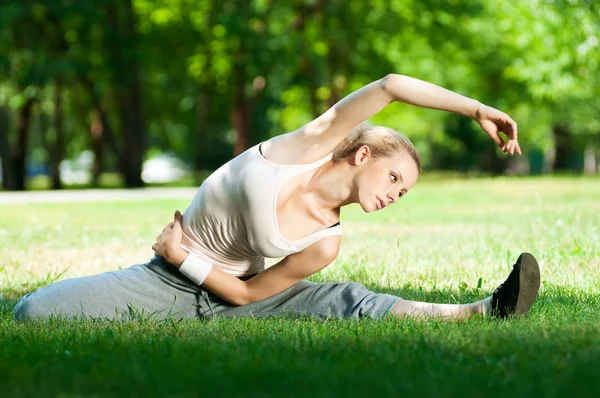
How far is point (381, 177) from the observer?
4.91m

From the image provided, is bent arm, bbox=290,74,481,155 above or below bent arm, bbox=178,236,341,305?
above

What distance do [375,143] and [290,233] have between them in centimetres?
65

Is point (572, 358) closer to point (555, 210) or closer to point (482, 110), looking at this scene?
point (482, 110)

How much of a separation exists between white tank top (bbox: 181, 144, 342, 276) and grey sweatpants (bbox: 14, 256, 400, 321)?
0.22 meters

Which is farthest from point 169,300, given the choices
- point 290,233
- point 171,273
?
point 290,233

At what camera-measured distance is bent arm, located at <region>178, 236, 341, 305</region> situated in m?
4.98

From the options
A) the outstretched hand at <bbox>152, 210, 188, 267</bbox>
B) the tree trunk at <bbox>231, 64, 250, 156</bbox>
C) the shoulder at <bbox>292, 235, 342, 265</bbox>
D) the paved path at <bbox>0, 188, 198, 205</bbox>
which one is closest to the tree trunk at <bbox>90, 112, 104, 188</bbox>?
the tree trunk at <bbox>231, 64, 250, 156</bbox>

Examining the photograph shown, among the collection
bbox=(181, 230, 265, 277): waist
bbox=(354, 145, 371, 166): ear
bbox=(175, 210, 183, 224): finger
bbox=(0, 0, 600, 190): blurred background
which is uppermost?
bbox=(0, 0, 600, 190): blurred background

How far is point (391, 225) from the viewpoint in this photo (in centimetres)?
1211

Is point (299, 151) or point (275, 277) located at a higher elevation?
point (299, 151)

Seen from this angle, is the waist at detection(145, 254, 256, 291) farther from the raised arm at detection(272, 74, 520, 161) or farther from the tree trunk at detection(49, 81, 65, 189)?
the tree trunk at detection(49, 81, 65, 189)

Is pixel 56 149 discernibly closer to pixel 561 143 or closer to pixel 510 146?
pixel 561 143

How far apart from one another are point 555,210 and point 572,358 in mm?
10831

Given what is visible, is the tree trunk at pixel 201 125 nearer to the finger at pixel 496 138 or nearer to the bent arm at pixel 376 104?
the bent arm at pixel 376 104
